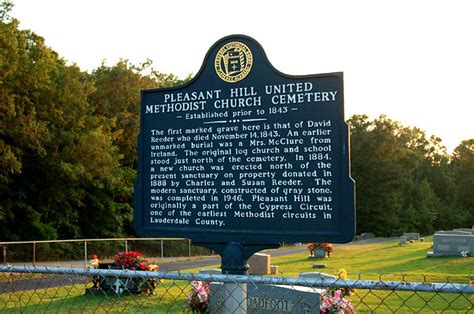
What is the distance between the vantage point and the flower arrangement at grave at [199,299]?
10539mm

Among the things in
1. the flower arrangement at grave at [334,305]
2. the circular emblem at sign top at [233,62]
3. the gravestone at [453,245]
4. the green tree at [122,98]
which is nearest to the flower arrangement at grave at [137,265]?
the flower arrangement at grave at [334,305]

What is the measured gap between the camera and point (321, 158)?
5.96 metres

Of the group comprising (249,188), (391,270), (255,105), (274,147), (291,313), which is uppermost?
(255,105)

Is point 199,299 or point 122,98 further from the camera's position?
point 122,98

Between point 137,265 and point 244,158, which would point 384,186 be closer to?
point 137,265

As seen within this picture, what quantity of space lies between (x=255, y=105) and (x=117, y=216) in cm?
3124

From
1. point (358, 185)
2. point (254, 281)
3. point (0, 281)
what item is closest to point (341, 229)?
point (254, 281)

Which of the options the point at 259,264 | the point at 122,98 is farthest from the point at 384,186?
the point at 259,264

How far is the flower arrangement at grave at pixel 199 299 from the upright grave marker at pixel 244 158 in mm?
4127

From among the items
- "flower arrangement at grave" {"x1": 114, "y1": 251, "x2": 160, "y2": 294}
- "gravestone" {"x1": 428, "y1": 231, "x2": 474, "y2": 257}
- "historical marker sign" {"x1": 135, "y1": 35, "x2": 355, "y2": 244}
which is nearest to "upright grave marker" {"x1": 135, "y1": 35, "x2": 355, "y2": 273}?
"historical marker sign" {"x1": 135, "y1": 35, "x2": 355, "y2": 244}

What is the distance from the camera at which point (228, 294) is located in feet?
20.2

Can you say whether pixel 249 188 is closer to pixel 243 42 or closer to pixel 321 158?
pixel 321 158

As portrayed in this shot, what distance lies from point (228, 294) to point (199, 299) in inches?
181

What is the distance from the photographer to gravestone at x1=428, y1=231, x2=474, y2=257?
2655cm
